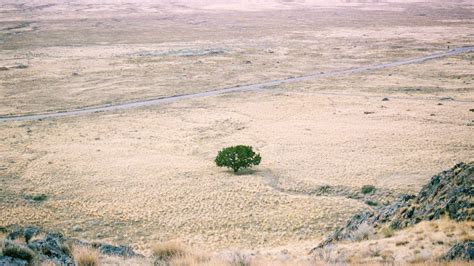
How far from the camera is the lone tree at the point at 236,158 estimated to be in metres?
35.8

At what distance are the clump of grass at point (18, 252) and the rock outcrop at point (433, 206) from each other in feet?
36.0

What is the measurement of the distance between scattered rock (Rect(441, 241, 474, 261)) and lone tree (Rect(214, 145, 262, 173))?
23771mm

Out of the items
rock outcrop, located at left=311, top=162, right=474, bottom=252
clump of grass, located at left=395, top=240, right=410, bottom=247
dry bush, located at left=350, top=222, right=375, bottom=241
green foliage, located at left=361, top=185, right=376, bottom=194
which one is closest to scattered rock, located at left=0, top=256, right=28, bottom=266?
rock outcrop, located at left=311, top=162, right=474, bottom=252

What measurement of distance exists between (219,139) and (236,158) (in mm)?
10700

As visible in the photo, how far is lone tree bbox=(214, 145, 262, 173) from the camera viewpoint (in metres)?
35.8

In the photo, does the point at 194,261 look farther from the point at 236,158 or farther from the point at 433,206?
the point at 236,158

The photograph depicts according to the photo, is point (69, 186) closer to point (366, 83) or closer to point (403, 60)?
point (366, 83)

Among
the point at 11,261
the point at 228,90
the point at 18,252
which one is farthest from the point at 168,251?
the point at 228,90

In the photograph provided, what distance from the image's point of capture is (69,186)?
33.6m

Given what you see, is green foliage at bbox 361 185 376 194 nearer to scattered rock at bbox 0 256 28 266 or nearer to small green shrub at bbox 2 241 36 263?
small green shrub at bbox 2 241 36 263

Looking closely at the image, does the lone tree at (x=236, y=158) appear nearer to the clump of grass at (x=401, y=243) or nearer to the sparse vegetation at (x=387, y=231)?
the sparse vegetation at (x=387, y=231)

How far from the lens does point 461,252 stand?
40.3 feet

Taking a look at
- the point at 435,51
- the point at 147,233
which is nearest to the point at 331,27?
the point at 435,51

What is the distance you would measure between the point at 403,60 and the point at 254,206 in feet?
261
